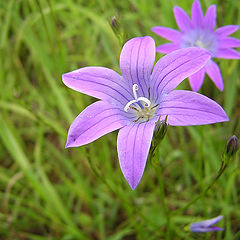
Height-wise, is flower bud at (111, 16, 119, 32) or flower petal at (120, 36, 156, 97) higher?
flower bud at (111, 16, 119, 32)

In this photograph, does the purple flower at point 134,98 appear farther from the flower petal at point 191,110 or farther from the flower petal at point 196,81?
the flower petal at point 196,81

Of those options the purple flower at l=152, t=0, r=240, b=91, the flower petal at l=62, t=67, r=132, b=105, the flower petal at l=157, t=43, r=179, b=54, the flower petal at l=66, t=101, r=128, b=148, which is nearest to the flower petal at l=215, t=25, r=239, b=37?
the purple flower at l=152, t=0, r=240, b=91

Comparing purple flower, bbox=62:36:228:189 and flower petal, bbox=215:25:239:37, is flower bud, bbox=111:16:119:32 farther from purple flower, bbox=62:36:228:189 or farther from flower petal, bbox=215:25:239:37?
flower petal, bbox=215:25:239:37

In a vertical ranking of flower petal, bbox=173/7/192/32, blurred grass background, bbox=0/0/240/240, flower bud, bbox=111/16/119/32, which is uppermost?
flower bud, bbox=111/16/119/32

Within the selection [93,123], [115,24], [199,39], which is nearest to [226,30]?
[199,39]

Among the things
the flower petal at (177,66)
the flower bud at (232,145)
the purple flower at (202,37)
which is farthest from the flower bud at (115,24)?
the flower bud at (232,145)

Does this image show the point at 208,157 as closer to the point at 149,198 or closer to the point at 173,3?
the point at 149,198

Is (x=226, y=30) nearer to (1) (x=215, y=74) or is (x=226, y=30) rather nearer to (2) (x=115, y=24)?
(1) (x=215, y=74)
